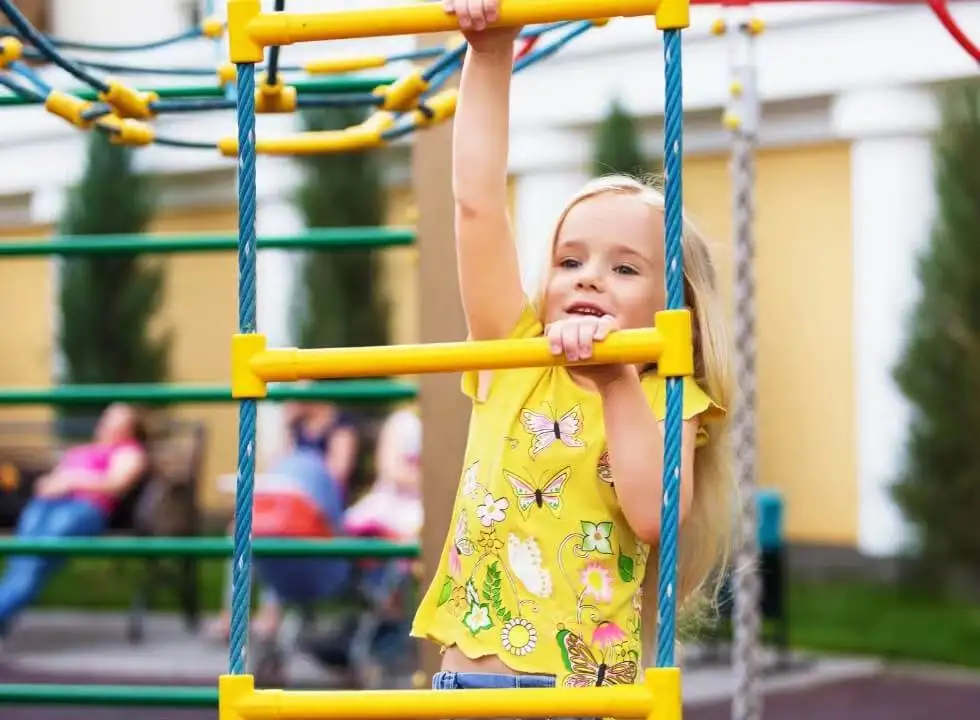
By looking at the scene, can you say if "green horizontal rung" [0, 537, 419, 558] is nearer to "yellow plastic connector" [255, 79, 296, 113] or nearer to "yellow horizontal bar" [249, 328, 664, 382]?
"yellow plastic connector" [255, 79, 296, 113]

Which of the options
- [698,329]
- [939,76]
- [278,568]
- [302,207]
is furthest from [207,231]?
[698,329]

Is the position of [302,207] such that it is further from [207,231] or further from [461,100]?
[461,100]

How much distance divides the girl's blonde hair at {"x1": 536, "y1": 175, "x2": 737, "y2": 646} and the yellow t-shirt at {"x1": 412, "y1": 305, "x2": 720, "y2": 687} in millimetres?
96

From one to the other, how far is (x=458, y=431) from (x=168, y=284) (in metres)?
10.1

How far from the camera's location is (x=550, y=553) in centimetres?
184

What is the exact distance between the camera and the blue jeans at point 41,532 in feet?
23.6

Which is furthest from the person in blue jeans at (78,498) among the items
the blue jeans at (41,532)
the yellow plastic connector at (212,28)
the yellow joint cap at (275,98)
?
the yellow joint cap at (275,98)

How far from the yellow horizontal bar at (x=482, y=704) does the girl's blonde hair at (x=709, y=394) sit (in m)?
0.35

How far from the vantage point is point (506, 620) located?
1839mm

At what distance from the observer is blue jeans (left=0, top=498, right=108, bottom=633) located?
718 cm

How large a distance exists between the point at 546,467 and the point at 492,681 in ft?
0.85

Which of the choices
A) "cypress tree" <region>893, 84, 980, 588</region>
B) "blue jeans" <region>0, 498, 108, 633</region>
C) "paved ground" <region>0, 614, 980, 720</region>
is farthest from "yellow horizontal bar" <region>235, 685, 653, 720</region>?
"cypress tree" <region>893, 84, 980, 588</region>

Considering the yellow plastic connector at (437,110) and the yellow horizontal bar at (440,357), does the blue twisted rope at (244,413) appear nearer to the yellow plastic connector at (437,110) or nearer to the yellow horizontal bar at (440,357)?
the yellow horizontal bar at (440,357)

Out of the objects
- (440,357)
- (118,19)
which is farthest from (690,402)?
(118,19)
